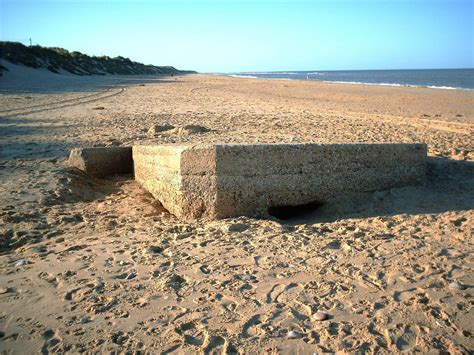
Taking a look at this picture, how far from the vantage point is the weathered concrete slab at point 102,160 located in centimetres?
575

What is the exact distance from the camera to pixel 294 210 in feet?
14.5

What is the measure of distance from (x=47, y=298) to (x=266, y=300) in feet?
4.54

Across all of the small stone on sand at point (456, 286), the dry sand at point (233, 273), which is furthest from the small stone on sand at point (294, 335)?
the small stone on sand at point (456, 286)

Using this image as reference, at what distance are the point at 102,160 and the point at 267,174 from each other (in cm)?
283

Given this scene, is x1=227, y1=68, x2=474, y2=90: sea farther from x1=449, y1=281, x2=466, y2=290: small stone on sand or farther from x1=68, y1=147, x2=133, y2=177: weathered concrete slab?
x1=449, y1=281, x2=466, y2=290: small stone on sand

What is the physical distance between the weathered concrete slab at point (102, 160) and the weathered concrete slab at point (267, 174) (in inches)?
64.7

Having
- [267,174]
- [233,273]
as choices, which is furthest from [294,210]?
[233,273]

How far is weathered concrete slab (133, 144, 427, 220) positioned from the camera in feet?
13.0

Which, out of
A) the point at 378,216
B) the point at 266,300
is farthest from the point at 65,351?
the point at 378,216

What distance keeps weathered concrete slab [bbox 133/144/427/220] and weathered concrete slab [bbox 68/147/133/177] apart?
1.64 meters

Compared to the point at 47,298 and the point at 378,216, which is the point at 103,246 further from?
the point at 378,216

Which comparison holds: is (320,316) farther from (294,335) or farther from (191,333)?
(191,333)

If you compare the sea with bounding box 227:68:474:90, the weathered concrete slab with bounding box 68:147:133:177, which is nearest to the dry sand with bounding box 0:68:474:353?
the weathered concrete slab with bounding box 68:147:133:177

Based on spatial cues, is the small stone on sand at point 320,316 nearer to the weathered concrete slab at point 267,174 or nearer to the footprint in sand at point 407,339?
the footprint in sand at point 407,339
